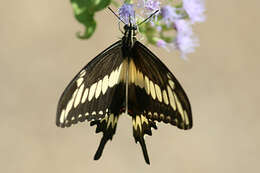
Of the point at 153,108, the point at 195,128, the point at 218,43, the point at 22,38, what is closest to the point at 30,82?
the point at 22,38

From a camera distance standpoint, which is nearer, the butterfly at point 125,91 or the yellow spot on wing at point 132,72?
the butterfly at point 125,91

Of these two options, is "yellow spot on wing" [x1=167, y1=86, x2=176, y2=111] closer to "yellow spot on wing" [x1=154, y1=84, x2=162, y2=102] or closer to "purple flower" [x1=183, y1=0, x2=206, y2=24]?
"yellow spot on wing" [x1=154, y1=84, x2=162, y2=102]

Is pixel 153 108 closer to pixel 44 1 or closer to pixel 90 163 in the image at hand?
pixel 90 163

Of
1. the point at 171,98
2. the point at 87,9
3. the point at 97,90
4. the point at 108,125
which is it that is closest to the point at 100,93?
the point at 97,90

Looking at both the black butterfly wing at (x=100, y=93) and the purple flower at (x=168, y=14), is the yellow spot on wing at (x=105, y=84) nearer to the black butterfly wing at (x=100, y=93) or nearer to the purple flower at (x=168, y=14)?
the black butterfly wing at (x=100, y=93)

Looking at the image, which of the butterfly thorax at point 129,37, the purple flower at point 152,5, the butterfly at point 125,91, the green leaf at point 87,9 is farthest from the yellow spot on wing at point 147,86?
the green leaf at point 87,9

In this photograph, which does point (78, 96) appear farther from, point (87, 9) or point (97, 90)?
point (87, 9)

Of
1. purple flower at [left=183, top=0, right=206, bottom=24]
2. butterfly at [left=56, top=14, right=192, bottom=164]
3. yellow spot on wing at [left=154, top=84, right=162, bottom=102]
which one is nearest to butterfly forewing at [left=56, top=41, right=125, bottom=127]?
butterfly at [left=56, top=14, right=192, bottom=164]

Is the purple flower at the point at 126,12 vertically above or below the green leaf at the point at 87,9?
above
